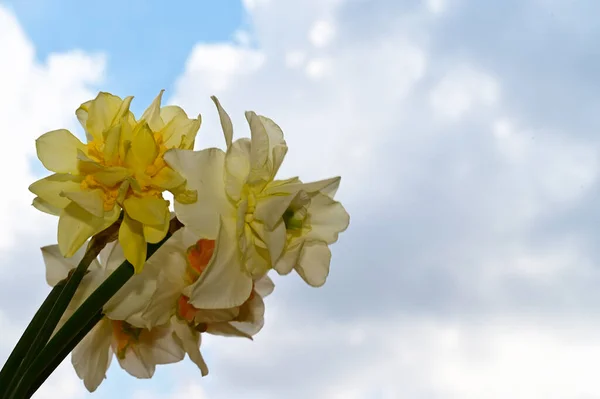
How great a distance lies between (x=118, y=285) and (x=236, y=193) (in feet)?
0.46

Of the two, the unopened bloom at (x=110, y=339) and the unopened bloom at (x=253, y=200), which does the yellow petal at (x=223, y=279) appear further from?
the unopened bloom at (x=110, y=339)

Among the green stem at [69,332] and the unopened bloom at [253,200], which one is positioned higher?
the unopened bloom at [253,200]

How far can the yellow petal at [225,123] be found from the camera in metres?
0.63

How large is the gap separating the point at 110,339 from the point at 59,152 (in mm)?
246

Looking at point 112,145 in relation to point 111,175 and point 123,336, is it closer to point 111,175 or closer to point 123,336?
point 111,175

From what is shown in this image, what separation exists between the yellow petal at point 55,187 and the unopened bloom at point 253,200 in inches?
4.6

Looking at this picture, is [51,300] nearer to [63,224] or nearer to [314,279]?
[63,224]

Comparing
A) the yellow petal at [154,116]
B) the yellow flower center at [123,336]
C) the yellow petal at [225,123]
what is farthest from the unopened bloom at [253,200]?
the yellow flower center at [123,336]

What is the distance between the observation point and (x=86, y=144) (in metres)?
0.70

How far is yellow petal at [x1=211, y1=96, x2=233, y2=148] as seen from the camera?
25.0 inches

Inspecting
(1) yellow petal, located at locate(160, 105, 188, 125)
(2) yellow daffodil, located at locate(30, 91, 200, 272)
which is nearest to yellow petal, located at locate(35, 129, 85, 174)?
(2) yellow daffodil, located at locate(30, 91, 200, 272)

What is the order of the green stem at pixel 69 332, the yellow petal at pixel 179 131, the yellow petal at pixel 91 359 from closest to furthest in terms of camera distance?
the green stem at pixel 69 332 < the yellow petal at pixel 179 131 < the yellow petal at pixel 91 359

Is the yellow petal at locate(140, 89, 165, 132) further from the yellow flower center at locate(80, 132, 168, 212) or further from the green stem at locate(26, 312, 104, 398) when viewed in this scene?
the green stem at locate(26, 312, 104, 398)

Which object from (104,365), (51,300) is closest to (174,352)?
(104,365)
